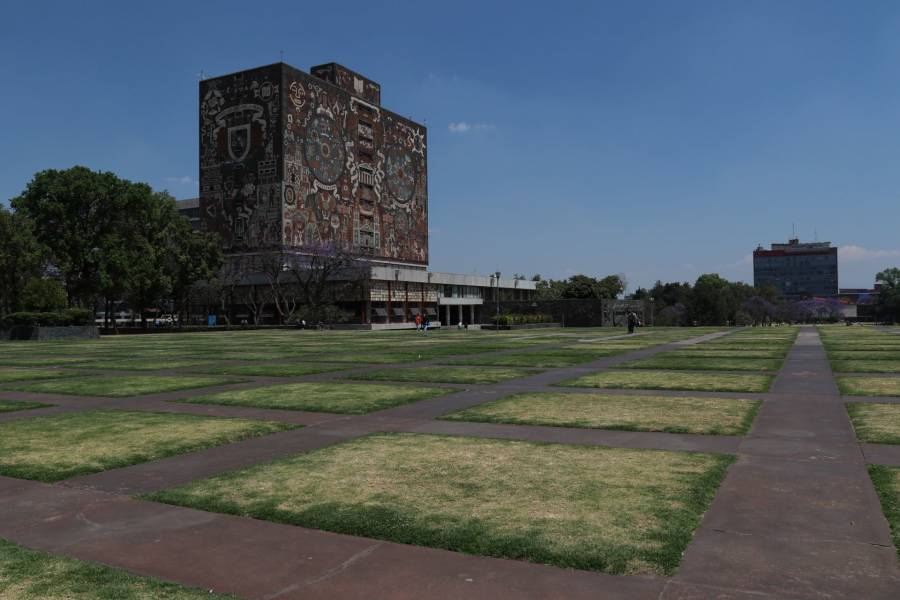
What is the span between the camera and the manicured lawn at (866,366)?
18.7 meters

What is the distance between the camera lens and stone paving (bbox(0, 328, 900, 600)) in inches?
173

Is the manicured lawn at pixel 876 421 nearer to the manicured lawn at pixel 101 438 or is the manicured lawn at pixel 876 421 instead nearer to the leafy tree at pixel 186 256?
→ the manicured lawn at pixel 101 438

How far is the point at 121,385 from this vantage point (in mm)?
16734

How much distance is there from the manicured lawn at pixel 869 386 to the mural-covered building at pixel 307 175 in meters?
65.3

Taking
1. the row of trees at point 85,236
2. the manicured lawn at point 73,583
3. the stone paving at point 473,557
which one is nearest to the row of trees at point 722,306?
the row of trees at point 85,236

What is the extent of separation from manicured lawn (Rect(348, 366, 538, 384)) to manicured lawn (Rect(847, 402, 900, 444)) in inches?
314

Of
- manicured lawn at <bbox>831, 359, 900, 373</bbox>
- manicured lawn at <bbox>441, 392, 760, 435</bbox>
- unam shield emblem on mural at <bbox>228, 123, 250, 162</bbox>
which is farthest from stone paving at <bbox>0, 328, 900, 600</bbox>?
unam shield emblem on mural at <bbox>228, 123, 250, 162</bbox>

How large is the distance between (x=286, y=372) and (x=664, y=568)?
53.4ft

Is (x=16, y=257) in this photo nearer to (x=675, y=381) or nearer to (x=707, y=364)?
(x=707, y=364)

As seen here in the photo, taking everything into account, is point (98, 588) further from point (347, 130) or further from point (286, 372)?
point (347, 130)

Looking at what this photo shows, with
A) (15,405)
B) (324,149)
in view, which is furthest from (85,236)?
(15,405)

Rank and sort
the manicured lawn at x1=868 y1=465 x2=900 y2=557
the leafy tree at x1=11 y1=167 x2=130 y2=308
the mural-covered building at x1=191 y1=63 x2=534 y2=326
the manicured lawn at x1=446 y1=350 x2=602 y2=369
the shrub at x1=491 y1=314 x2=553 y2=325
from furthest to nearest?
the mural-covered building at x1=191 y1=63 x2=534 y2=326 < the shrub at x1=491 y1=314 x2=553 y2=325 < the leafy tree at x1=11 y1=167 x2=130 y2=308 < the manicured lawn at x1=446 y1=350 x2=602 y2=369 < the manicured lawn at x1=868 y1=465 x2=900 y2=557

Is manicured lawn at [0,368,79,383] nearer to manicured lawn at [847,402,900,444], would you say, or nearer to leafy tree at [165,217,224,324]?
manicured lawn at [847,402,900,444]

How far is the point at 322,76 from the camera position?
102438 mm
